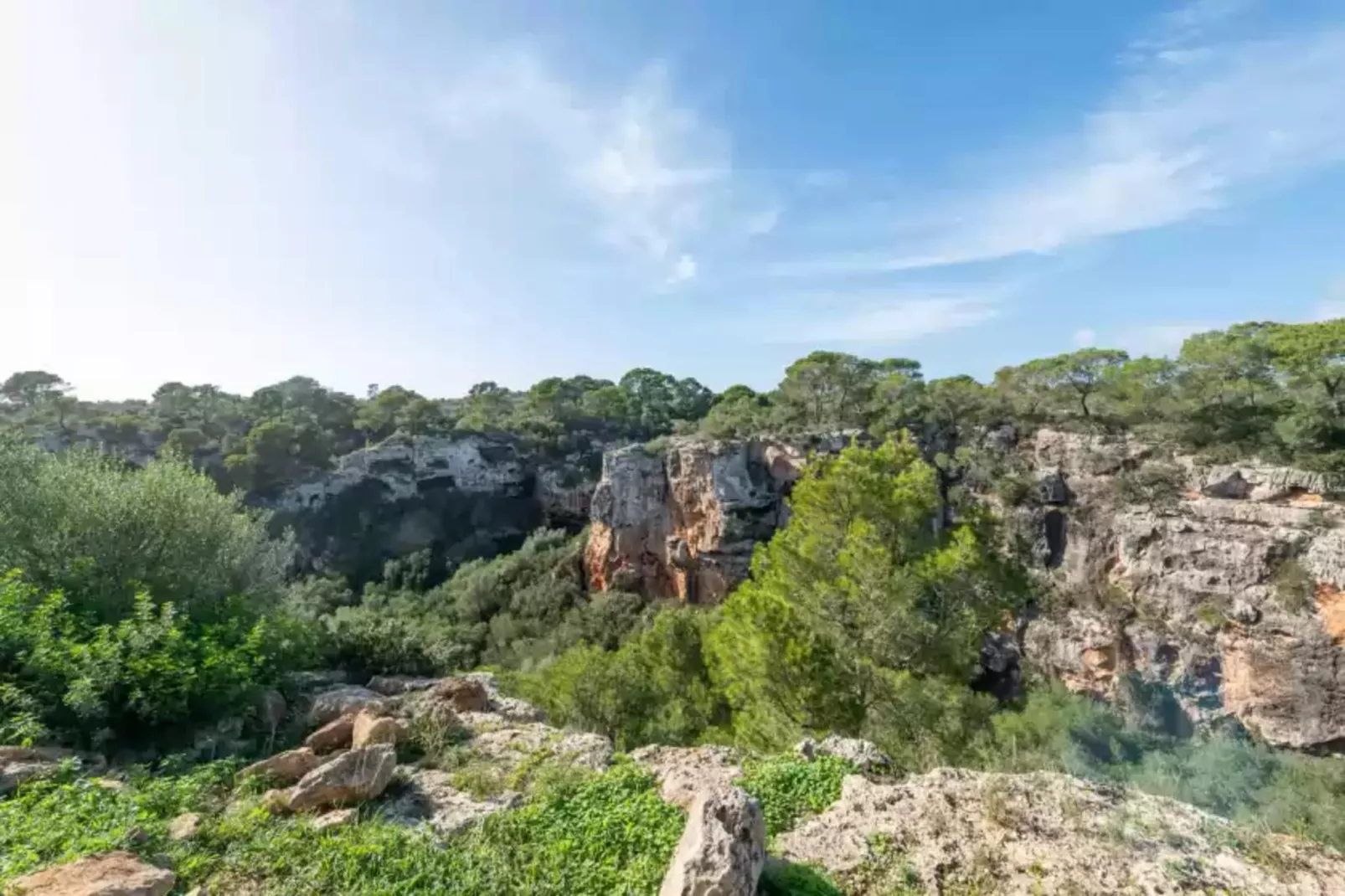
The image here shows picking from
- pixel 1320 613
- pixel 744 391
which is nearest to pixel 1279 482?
pixel 1320 613

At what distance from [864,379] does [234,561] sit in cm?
2827

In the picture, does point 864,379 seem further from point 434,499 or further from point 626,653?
point 434,499

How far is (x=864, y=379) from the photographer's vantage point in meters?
30.4

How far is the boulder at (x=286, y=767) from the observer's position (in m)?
4.39

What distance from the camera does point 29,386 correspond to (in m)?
35.9

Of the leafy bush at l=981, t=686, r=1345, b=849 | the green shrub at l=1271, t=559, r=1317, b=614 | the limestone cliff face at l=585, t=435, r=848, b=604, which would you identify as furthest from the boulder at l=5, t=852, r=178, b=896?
the green shrub at l=1271, t=559, r=1317, b=614

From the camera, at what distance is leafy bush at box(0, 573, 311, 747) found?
4750mm

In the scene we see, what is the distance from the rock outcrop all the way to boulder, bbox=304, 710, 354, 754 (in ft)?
13.4

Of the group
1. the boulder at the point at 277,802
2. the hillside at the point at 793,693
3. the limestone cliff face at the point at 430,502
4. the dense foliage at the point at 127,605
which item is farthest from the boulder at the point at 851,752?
the limestone cliff face at the point at 430,502

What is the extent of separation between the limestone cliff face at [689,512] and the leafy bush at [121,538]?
17208mm

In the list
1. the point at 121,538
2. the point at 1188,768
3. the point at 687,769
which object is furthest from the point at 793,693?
the point at 121,538

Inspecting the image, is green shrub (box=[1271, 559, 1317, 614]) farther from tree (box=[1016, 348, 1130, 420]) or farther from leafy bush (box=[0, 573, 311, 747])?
leafy bush (box=[0, 573, 311, 747])

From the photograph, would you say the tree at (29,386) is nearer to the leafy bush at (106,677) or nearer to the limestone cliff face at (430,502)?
the limestone cliff face at (430,502)

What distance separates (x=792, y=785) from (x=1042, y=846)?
1621 millimetres
